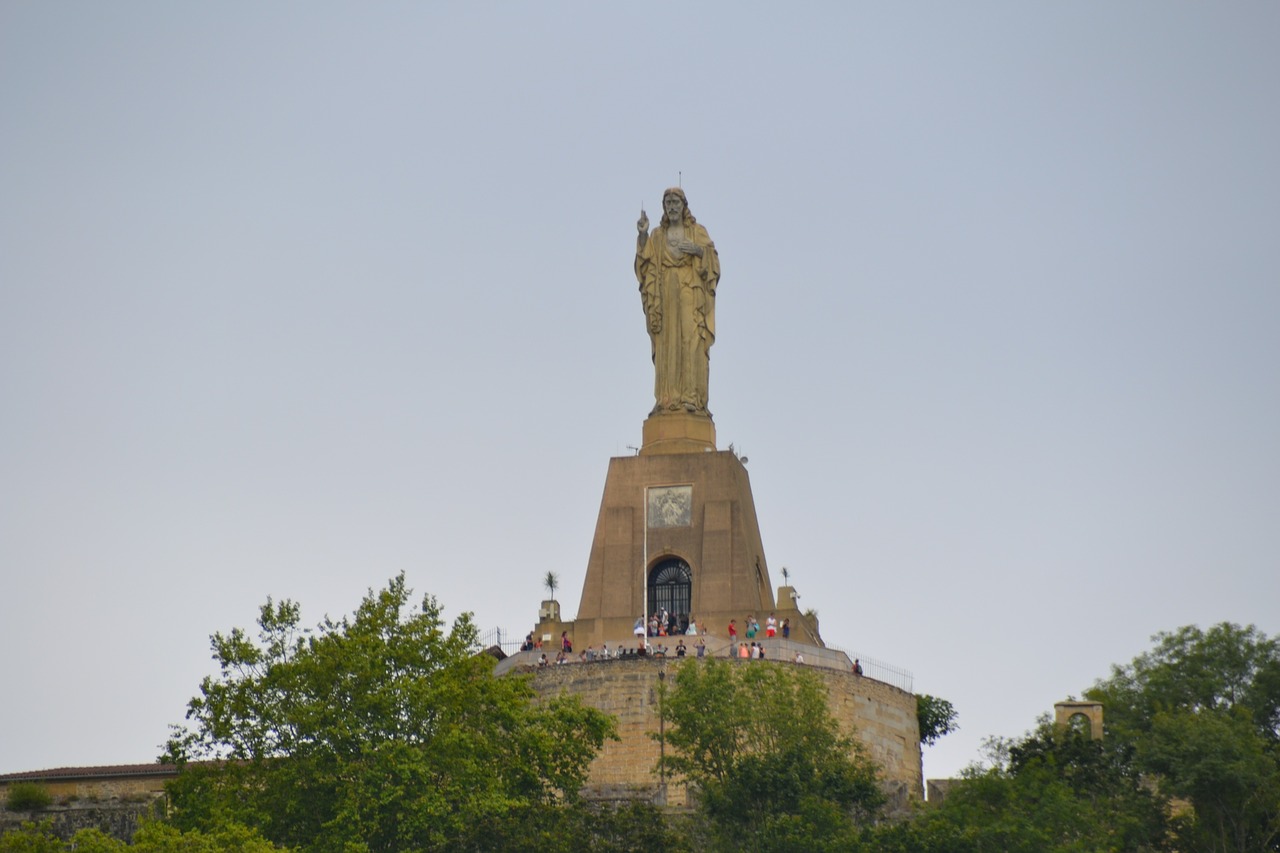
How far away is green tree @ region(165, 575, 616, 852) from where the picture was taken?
48.4 meters

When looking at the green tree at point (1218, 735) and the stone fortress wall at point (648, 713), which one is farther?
the stone fortress wall at point (648, 713)

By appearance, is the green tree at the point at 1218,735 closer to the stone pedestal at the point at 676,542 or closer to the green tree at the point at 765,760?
the green tree at the point at 765,760

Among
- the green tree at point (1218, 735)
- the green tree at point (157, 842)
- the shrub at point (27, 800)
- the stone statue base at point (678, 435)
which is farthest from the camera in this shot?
the stone statue base at point (678, 435)

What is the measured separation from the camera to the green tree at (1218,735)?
55.8 meters

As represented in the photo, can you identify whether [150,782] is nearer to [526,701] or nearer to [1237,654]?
[526,701]

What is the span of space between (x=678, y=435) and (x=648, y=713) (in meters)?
10.4

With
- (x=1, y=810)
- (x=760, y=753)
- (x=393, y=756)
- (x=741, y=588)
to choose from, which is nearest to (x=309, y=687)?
(x=393, y=756)

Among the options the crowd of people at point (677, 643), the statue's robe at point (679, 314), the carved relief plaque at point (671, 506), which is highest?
the statue's robe at point (679, 314)

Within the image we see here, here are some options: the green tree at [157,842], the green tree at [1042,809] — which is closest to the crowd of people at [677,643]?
the green tree at [1042,809]

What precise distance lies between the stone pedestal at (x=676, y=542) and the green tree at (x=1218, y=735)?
1130 centimetres

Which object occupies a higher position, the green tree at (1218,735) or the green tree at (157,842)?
the green tree at (1218,735)

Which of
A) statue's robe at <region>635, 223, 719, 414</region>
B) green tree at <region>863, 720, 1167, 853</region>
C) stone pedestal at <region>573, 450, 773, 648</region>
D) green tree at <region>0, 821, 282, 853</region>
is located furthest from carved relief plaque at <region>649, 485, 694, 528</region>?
green tree at <region>0, 821, 282, 853</region>

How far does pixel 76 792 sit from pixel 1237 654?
33470 millimetres

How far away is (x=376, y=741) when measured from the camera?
49531 mm
